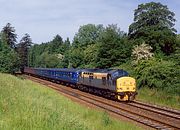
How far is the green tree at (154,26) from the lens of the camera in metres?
55.8

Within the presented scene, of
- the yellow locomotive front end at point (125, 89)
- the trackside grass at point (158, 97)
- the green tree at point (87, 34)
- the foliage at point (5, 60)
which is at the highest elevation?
the green tree at point (87, 34)

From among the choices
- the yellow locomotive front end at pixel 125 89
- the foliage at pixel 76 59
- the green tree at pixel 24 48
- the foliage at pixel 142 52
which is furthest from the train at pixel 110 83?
the green tree at pixel 24 48

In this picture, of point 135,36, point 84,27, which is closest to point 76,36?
point 84,27

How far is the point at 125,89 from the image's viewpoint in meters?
33.1

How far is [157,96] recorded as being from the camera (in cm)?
3444

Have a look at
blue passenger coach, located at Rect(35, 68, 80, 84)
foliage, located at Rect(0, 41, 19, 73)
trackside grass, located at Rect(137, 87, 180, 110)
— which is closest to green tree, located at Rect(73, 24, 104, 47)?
foliage, located at Rect(0, 41, 19, 73)

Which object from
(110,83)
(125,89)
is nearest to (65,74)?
(110,83)

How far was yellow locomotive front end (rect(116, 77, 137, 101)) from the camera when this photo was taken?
32.9m

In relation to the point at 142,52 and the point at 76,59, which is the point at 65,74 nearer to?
the point at 142,52

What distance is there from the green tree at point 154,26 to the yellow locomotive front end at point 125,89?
22808 millimetres

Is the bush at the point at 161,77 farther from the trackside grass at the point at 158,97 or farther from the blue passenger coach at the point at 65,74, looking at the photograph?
the blue passenger coach at the point at 65,74

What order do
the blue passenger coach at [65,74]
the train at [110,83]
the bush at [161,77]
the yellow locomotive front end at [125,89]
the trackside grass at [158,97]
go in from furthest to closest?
the blue passenger coach at [65,74]
the bush at [161,77]
the train at [110,83]
the yellow locomotive front end at [125,89]
the trackside grass at [158,97]

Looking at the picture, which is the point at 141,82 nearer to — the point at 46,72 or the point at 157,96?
the point at 157,96

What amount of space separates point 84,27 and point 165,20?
68.7m
